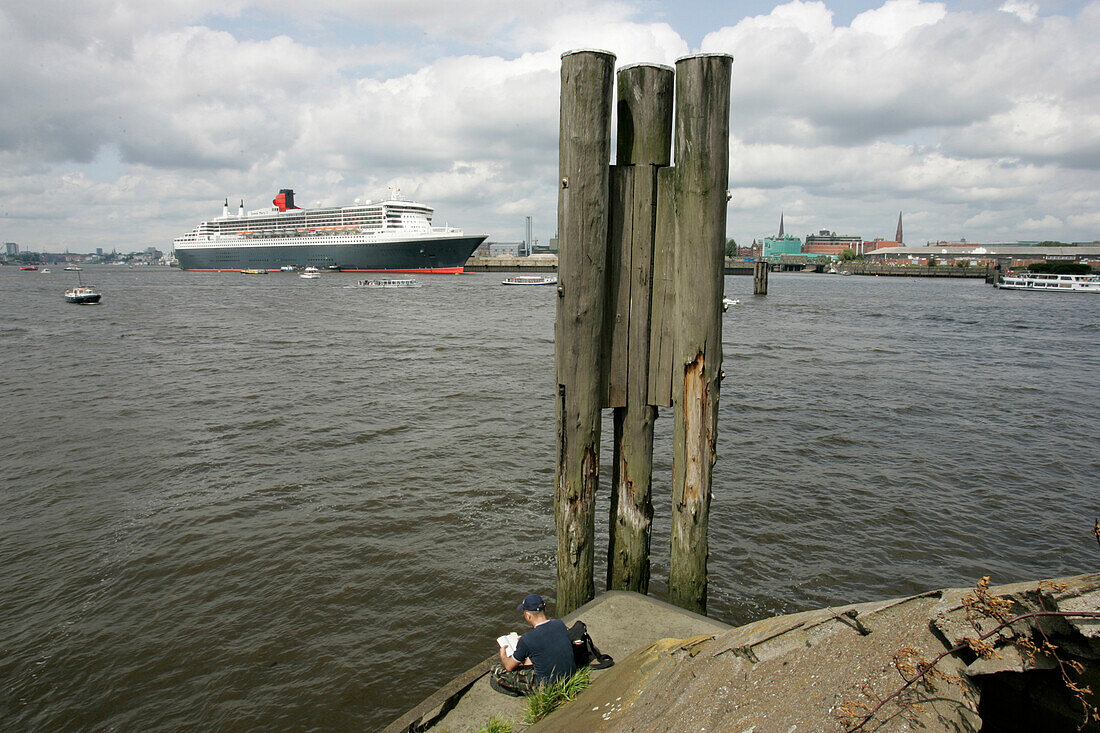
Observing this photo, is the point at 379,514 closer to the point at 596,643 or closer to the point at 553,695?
the point at 596,643

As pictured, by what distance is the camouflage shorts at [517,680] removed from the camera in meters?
4.03

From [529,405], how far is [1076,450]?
10285mm

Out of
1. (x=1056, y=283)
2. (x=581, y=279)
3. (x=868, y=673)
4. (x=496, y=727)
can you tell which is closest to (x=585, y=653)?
(x=496, y=727)

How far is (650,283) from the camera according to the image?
454cm

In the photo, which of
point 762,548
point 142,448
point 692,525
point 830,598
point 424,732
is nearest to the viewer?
point 424,732

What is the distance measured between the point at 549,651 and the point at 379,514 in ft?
15.4

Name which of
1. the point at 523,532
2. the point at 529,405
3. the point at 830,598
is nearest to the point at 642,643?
the point at 830,598

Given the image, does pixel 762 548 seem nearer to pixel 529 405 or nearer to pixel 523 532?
pixel 523 532

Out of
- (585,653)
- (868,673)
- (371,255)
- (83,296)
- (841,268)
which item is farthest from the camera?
(841,268)

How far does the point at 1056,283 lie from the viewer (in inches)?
2378

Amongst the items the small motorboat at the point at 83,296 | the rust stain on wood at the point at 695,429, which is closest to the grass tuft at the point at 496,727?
the rust stain on wood at the point at 695,429

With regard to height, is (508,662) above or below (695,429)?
below

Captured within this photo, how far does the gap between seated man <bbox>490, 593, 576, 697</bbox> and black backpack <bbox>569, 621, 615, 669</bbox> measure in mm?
93

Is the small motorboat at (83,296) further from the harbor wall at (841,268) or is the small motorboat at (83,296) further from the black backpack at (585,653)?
the harbor wall at (841,268)
